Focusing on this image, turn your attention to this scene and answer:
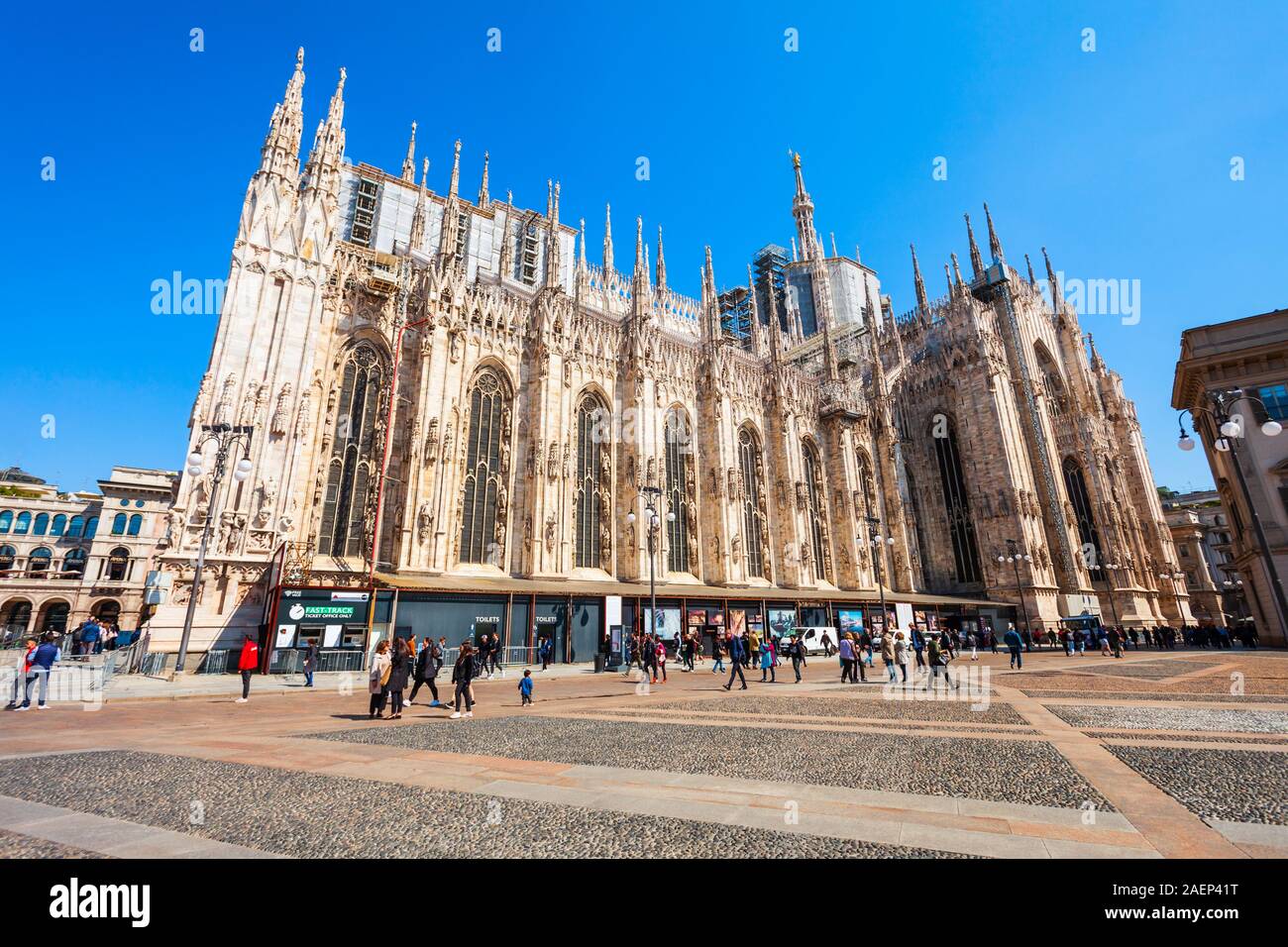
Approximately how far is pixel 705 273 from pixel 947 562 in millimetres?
32207

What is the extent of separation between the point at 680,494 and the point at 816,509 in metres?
13.3

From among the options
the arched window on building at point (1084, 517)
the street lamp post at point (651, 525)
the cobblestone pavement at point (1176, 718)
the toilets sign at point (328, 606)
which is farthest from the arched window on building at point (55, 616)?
the arched window on building at point (1084, 517)

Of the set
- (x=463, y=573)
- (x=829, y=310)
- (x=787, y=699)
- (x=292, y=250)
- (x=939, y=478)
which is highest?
(x=829, y=310)

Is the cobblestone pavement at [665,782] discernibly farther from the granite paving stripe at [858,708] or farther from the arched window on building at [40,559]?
the arched window on building at [40,559]

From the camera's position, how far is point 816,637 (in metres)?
33.6

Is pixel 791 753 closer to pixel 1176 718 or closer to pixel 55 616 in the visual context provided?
pixel 1176 718

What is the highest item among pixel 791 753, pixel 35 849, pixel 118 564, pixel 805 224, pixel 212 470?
pixel 805 224

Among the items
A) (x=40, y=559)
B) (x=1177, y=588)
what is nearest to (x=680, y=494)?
(x=1177, y=588)

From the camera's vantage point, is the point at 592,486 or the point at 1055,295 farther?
the point at 1055,295

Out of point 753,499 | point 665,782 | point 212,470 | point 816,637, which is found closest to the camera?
point 665,782
